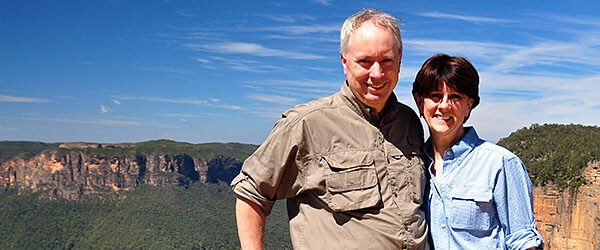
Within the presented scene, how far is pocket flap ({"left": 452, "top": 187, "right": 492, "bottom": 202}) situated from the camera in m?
2.91

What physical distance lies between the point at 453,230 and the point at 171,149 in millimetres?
103207

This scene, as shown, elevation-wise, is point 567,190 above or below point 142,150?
below

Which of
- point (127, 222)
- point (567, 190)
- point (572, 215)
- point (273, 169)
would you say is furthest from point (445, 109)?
point (127, 222)

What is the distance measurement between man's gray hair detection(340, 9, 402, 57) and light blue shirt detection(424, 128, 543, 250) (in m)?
0.85

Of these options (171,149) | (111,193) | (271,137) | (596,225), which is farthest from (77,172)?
(271,137)

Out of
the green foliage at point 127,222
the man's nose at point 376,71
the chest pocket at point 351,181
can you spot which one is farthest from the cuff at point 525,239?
the green foliage at point 127,222

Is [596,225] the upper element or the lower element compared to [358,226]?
lower

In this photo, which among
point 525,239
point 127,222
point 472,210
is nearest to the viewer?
point 525,239

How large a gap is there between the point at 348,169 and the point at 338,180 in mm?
90

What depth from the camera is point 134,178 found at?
92.9 meters

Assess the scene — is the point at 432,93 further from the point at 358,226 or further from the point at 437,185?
the point at 358,226

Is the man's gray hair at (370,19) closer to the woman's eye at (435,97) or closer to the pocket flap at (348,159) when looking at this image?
the woman's eye at (435,97)

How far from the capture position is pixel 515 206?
9.42ft

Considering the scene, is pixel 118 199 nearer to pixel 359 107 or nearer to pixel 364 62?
pixel 359 107
